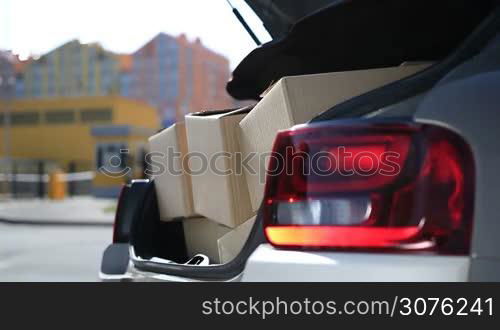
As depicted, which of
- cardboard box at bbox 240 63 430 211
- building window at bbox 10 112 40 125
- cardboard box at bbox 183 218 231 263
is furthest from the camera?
building window at bbox 10 112 40 125

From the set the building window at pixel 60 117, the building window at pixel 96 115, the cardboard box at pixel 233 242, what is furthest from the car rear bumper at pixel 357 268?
the building window at pixel 60 117

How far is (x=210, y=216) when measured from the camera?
101 inches

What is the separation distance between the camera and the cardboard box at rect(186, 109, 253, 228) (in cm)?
235

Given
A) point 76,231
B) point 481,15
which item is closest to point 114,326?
point 481,15

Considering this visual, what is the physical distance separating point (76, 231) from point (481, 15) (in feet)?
39.2

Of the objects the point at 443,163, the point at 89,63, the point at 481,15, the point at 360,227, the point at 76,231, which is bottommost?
the point at 76,231

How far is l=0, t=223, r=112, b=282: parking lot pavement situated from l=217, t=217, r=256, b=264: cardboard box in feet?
13.9

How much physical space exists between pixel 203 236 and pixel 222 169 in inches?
23.3

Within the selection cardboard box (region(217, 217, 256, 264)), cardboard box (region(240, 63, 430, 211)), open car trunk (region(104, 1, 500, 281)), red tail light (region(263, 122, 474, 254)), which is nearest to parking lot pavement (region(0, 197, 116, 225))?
cardboard box (region(217, 217, 256, 264))

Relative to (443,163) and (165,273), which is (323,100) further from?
(165,273)

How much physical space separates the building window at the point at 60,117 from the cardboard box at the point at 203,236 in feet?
118

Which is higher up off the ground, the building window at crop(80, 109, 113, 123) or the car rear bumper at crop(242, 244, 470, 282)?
the building window at crop(80, 109, 113, 123)

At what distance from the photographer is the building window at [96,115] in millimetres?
36391

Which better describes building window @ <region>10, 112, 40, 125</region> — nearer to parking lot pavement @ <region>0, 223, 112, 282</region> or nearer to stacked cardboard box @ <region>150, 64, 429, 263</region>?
parking lot pavement @ <region>0, 223, 112, 282</region>
